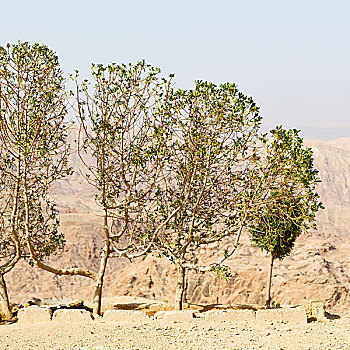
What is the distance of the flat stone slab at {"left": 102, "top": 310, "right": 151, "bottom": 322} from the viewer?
1823 centimetres

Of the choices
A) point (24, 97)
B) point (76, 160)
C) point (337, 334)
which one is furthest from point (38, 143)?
point (76, 160)

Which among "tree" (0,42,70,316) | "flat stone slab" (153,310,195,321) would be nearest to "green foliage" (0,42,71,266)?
"tree" (0,42,70,316)

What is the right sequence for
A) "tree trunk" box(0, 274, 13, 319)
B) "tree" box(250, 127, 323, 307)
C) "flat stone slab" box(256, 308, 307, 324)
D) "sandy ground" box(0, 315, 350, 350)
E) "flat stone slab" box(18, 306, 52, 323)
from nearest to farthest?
"sandy ground" box(0, 315, 350, 350) → "flat stone slab" box(18, 306, 52, 323) → "flat stone slab" box(256, 308, 307, 324) → "tree" box(250, 127, 323, 307) → "tree trunk" box(0, 274, 13, 319)

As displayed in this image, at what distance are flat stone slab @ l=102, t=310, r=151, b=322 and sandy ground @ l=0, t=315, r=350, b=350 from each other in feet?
1.53

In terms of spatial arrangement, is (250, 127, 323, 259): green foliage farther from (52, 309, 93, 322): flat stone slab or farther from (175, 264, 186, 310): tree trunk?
(52, 309, 93, 322): flat stone slab

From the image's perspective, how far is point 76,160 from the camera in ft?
633

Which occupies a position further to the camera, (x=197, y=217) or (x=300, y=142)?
(x=197, y=217)

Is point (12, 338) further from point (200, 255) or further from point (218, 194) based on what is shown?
point (200, 255)

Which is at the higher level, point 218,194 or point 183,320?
point 218,194

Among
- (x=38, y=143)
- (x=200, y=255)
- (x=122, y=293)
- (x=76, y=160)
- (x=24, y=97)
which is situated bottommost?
(x=122, y=293)

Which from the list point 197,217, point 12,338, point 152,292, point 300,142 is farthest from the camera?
point 152,292

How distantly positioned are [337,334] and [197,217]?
802 centimetres

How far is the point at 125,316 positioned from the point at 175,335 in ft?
10.1

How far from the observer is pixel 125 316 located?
18328 mm
